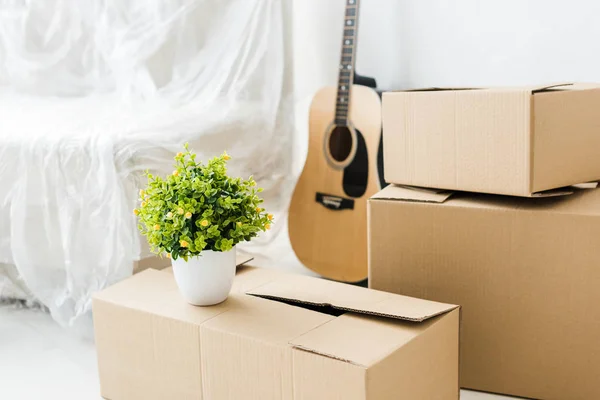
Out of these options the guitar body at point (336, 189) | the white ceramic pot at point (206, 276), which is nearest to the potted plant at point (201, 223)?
the white ceramic pot at point (206, 276)

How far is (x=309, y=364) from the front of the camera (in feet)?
3.93

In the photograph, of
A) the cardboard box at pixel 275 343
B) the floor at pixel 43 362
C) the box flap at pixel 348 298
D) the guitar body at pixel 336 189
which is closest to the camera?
the cardboard box at pixel 275 343

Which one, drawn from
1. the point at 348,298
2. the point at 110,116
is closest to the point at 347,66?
the point at 110,116

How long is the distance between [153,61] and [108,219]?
0.63m

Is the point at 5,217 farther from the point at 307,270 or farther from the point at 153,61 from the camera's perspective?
the point at 307,270

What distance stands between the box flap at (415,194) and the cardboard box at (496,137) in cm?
2

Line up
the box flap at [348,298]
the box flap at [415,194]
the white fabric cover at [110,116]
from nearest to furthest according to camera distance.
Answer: the box flap at [348,298] → the box flap at [415,194] → the white fabric cover at [110,116]

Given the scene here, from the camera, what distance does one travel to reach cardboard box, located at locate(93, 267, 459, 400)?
3.92 feet

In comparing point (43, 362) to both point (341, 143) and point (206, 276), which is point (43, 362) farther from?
point (341, 143)

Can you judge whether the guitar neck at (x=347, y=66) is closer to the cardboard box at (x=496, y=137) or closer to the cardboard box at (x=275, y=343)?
the cardboard box at (x=496, y=137)

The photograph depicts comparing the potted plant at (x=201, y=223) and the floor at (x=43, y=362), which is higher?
the potted plant at (x=201, y=223)

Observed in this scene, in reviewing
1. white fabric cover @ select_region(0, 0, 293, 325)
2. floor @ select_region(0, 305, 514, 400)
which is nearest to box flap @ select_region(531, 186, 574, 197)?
floor @ select_region(0, 305, 514, 400)

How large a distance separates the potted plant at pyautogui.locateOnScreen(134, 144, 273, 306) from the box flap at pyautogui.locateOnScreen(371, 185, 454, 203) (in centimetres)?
31

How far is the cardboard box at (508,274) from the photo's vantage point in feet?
4.71
